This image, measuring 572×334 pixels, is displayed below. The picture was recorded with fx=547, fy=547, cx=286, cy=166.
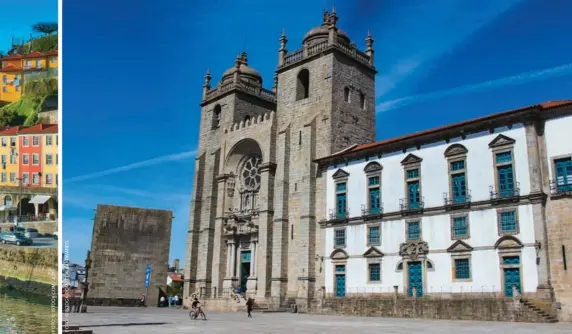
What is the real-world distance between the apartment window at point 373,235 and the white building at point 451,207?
0.05 meters

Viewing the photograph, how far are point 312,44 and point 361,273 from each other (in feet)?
53.0

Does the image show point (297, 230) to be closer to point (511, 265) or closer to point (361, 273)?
point (361, 273)

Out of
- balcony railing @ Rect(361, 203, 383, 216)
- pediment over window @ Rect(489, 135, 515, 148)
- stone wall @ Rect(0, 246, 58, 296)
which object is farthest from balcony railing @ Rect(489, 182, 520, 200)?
stone wall @ Rect(0, 246, 58, 296)

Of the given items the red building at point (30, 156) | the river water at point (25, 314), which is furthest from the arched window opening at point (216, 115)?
the red building at point (30, 156)

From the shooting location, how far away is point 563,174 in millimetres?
23500

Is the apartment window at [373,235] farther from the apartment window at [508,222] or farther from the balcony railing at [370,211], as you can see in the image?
the apartment window at [508,222]

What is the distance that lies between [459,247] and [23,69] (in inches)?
803

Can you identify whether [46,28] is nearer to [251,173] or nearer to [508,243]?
[508,243]

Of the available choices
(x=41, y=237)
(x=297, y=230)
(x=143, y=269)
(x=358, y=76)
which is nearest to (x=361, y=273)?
(x=297, y=230)

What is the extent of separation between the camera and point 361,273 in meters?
29.8

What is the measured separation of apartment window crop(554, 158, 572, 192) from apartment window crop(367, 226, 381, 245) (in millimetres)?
9433

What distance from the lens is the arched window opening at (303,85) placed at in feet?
123

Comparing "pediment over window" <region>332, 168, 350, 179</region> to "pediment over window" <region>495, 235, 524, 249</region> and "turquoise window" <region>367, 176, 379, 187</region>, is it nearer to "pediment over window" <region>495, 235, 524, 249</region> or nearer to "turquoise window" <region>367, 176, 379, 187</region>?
"turquoise window" <region>367, 176, 379, 187</region>

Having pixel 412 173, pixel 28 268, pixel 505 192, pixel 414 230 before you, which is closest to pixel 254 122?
pixel 412 173
